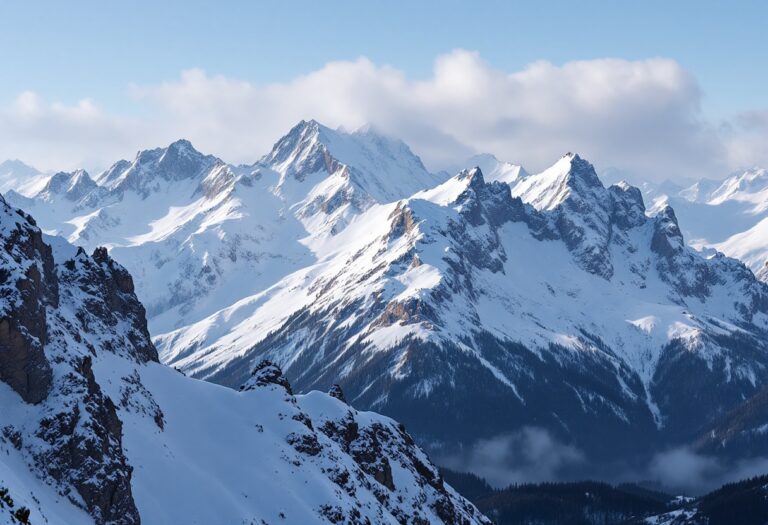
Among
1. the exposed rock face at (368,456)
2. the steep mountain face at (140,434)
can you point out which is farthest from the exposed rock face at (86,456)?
the exposed rock face at (368,456)

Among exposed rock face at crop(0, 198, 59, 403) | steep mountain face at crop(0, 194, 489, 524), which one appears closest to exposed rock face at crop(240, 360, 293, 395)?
steep mountain face at crop(0, 194, 489, 524)

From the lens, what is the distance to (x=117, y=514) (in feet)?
325

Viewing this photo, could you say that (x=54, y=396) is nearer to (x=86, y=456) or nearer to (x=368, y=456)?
(x=86, y=456)

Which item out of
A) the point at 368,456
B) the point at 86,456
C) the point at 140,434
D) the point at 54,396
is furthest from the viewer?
the point at 368,456

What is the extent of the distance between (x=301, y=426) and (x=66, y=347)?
→ 40.3 m

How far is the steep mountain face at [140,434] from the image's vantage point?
96.8 metres

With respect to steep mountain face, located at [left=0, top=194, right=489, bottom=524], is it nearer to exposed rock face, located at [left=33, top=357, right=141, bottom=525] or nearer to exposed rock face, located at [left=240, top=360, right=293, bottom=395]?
exposed rock face, located at [left=33, top=357, right=141, bottom=525]

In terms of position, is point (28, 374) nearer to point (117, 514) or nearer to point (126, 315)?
point (117, 514)

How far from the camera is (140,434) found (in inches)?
4673

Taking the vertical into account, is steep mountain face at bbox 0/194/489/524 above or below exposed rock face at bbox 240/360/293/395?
below

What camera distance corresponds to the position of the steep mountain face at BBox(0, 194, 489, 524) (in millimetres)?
96750

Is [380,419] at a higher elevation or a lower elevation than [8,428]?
higher

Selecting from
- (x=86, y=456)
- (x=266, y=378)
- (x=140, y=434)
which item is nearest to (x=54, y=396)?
(x=86, y=456)

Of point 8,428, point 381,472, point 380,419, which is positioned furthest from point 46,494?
point 380,419
